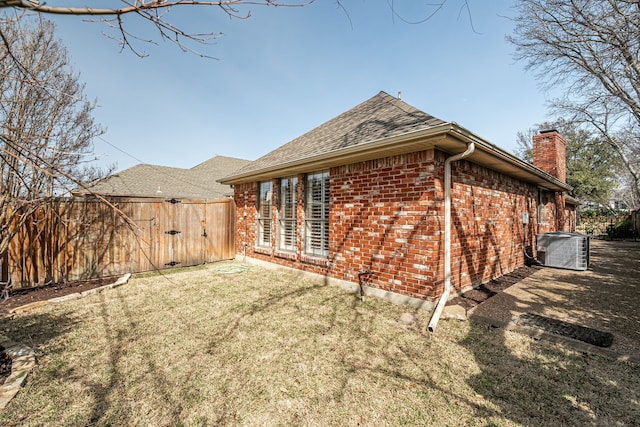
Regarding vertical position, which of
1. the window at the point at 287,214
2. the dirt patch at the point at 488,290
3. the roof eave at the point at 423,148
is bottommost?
the dirt patch at the point at 488,290

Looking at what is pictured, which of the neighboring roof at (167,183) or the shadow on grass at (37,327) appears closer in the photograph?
the shadow on grass at (37,327)

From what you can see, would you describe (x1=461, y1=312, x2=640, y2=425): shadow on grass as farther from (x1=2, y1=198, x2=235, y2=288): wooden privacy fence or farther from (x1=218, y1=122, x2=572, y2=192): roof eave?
(x1=2, y1=198, x2=235, y2=288): wooden privacy fence

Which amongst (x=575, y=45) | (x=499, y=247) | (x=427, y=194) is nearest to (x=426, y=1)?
(x=427, y=194)

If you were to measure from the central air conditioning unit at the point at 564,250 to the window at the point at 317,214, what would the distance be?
22.8ft

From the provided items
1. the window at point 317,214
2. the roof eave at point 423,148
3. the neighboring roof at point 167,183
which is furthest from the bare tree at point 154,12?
the neighboring roof at point 167,183

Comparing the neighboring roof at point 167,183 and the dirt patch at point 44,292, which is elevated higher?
the neighboring roof at point 167,183

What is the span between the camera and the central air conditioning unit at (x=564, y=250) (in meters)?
7.80

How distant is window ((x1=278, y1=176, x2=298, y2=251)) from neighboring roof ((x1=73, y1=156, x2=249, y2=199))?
746 cm

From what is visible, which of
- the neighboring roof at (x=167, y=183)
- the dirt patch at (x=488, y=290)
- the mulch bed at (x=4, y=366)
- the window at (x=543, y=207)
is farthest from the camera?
the neighboring roof at (x=167, y=183)

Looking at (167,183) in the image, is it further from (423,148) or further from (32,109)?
(423,148)

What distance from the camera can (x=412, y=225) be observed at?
483 cm

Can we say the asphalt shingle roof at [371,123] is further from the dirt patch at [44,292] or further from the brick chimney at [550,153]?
the brick chimney at [550,153]

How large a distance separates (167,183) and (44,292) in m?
9.24

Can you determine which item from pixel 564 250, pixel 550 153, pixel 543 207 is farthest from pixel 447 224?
pixel 550 153
